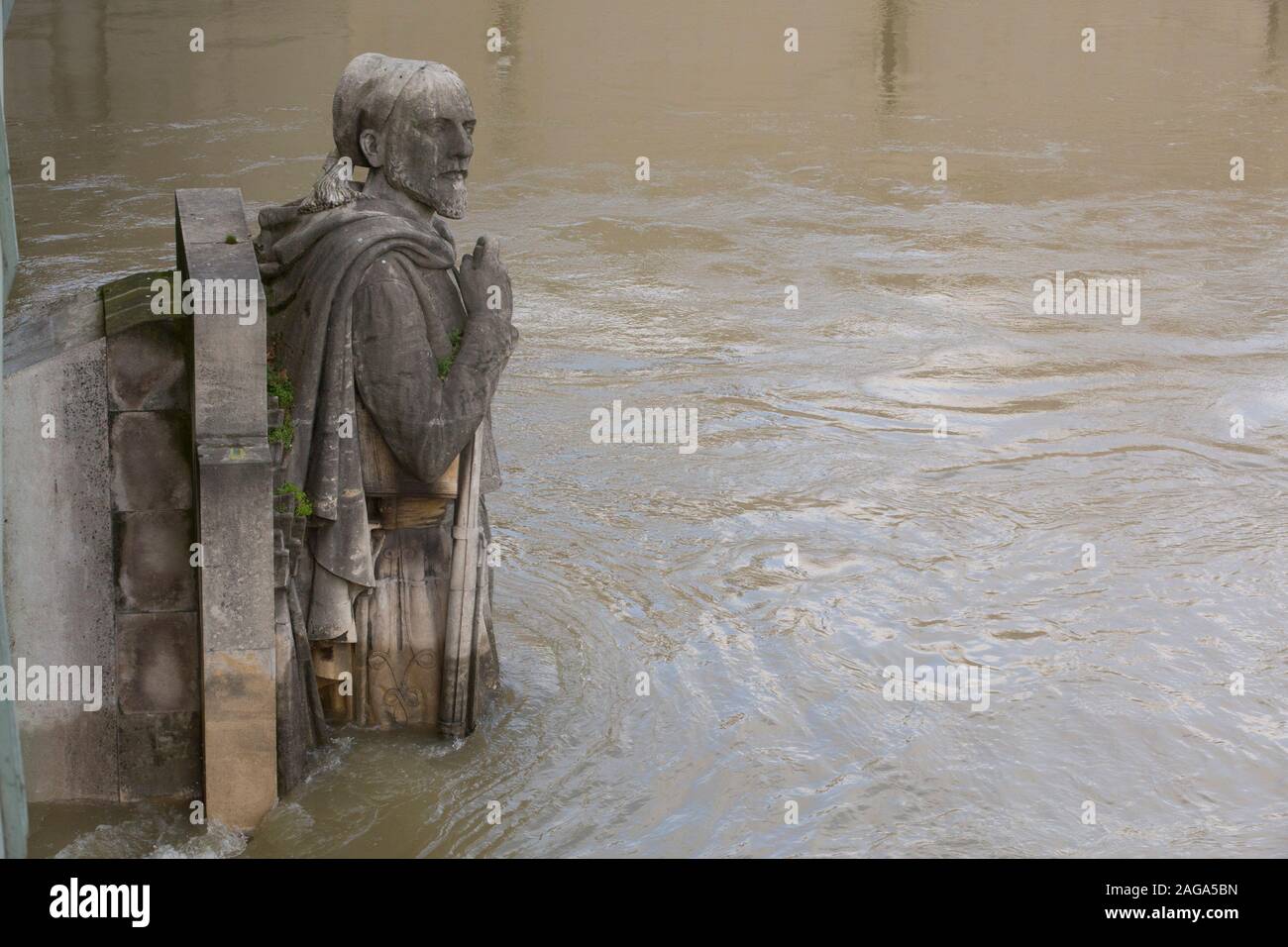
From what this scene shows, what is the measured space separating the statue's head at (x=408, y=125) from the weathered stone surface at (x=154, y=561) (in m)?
1.55

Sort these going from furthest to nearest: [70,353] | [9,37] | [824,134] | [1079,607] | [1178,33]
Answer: [1178,33] → [9,37] → [824,134] → [1079,607] → [70,353]

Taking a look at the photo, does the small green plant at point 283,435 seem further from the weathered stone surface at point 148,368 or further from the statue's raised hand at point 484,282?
the statue's raised hand at point 484,282

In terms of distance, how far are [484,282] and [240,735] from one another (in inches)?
76.7

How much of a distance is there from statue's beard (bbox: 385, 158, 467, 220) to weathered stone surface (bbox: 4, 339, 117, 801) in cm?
131

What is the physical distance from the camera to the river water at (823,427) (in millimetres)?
7082

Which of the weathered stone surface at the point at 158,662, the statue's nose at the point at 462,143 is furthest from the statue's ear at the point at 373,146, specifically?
the weathered stone surface at the point at 158,662

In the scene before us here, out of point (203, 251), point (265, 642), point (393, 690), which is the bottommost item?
point (393, 690)

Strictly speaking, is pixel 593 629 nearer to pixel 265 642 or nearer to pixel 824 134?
pixel 265 642

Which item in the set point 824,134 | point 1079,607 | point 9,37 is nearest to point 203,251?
Result: point 1079,607

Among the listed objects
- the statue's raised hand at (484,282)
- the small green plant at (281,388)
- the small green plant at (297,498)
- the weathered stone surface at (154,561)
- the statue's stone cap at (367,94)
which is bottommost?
the weathered stone surface at (154,561)

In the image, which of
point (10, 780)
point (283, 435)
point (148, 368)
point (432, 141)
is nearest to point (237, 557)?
point (283, 435)

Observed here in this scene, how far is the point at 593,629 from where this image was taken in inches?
336

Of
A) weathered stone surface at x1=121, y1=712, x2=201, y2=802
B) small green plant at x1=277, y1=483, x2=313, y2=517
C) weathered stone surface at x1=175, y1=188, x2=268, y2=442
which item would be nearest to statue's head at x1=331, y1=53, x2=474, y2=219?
weathered stone surface at x1=175, y1=188, x2=268, y2=442

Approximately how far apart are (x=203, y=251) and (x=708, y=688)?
3085 mm
